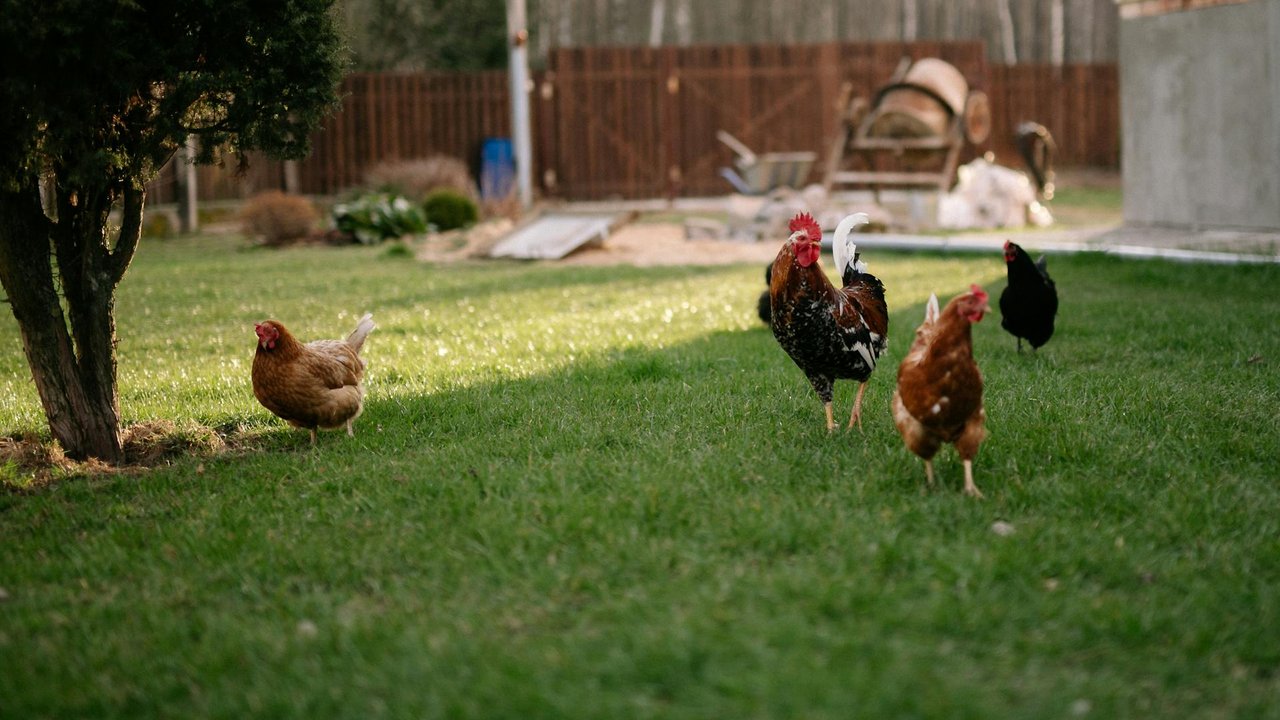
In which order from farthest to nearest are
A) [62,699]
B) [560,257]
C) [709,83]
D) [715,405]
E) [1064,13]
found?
1. [1064,13]
2. [709,83]
3. [560,257]
4. [715,405]
5. [62,699]

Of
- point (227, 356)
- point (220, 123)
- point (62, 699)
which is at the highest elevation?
point (220, 123)

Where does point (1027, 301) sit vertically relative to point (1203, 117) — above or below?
below

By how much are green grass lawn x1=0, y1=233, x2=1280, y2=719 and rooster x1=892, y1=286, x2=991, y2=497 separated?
225 mm

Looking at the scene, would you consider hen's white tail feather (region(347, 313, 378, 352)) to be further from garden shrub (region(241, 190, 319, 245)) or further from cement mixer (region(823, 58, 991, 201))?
cement mixer (region(823, 58, 991, 201))

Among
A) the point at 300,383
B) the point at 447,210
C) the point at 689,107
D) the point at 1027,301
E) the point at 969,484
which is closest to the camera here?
the point at 969,484

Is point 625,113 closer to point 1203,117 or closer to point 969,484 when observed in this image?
point 1203,117

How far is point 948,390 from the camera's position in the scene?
4.20 meters

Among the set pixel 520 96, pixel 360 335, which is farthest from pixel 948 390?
pixel 520 96

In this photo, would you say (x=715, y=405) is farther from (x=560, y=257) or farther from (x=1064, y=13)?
(x=1064, y=13)

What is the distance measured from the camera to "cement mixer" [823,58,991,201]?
1745 cm

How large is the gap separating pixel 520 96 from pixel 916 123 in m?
7.06

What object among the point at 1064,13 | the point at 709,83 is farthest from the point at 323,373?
the point at 1064,13

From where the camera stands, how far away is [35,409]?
241 inches

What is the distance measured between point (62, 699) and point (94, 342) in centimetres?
259
